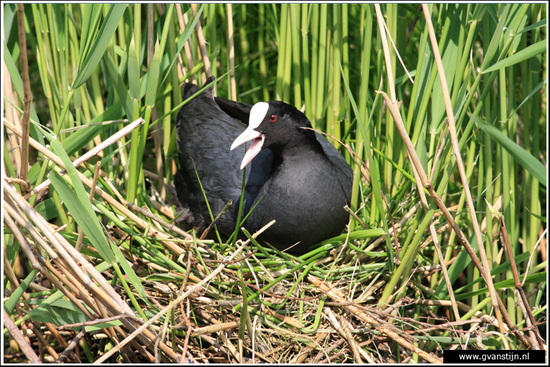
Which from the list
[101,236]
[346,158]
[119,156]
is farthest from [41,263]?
[346,158]

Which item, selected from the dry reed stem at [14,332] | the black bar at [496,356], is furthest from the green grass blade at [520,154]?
the dry reed stem at [14,332]

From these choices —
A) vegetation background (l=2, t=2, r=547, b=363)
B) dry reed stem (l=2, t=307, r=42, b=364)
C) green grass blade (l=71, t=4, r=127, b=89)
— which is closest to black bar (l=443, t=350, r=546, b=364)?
vegetation background (l=2, t=2, r=547, b=363)

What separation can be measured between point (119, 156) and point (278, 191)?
630 millimetres

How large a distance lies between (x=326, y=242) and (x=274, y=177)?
0.28 metres

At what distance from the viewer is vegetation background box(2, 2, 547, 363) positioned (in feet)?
4.54

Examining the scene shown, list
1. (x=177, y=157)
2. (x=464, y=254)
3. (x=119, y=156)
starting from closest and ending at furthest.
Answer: (x=464, y=254) → (x=119, y=156) → (x=177, y=157)

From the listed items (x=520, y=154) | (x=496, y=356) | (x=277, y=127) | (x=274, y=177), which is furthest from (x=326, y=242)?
(x=520, y=154)

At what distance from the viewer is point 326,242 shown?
1813 mm

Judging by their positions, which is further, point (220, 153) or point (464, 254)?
point (220, 153)

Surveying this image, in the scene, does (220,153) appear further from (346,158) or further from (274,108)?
(346,158)

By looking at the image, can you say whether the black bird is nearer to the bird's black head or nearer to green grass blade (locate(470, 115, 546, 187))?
the bird's black head

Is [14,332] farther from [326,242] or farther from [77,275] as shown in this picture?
[326,242]

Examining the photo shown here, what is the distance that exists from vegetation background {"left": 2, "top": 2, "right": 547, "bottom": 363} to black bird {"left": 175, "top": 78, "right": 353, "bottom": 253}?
83 mm

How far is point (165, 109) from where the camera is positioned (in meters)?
2.07
